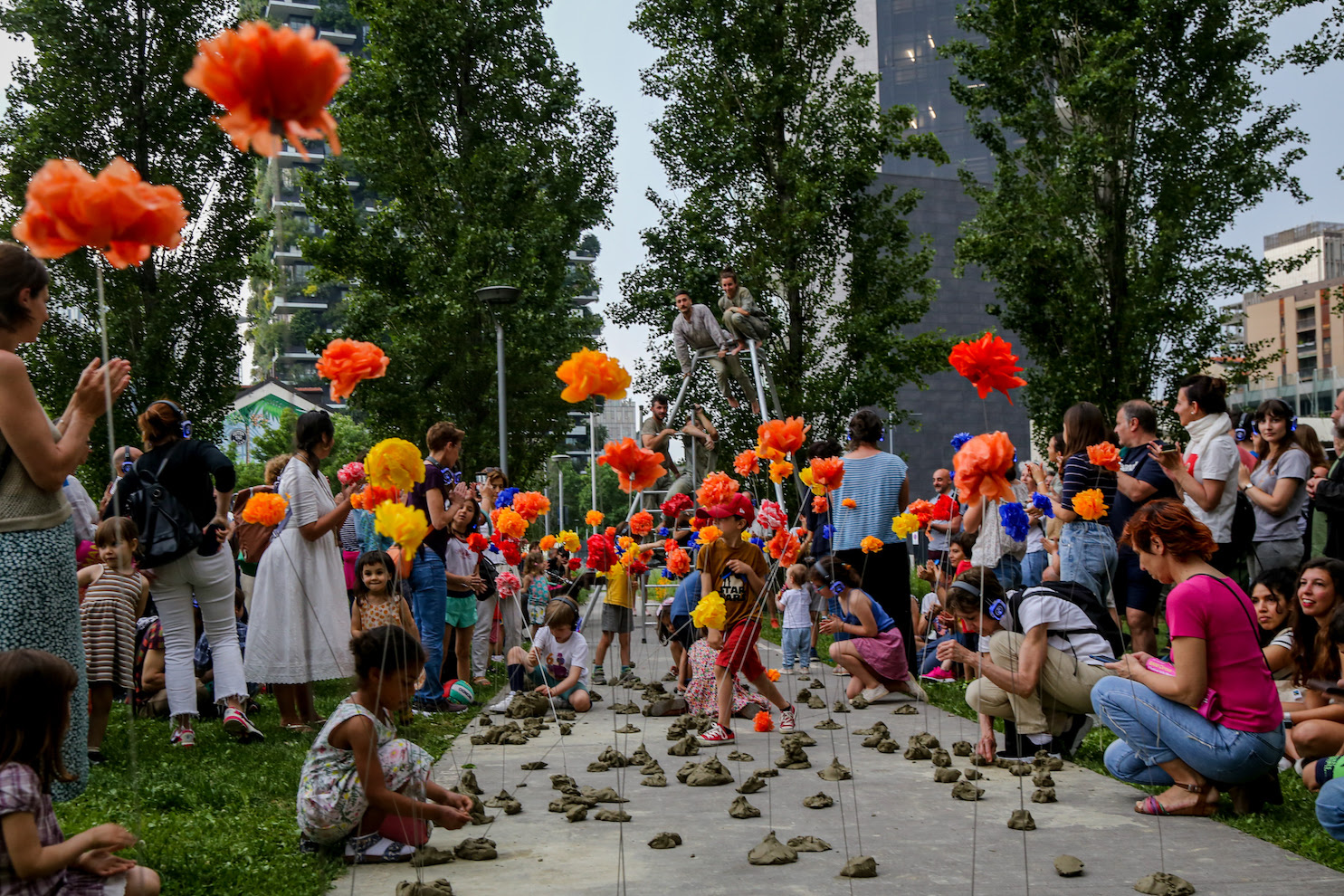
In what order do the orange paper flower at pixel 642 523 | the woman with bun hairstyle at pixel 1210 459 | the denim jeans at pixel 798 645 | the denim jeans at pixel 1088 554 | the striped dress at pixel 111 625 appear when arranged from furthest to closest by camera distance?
the denim jeans at pixel 798 645
the orange paper flower at pixel 642 523
the denim jeans at pixel 1088 554
the woman with bun hairstyle at pixel 1210 459
the striped dress at pixel 111 625

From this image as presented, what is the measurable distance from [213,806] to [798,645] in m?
6.42

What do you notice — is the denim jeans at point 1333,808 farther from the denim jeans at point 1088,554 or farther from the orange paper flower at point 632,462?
the orange paper flower at point 632,462

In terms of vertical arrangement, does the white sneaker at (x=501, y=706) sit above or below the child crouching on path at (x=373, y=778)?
below

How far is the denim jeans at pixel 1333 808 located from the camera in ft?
13.0

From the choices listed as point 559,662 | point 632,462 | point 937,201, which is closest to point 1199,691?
point 632,462

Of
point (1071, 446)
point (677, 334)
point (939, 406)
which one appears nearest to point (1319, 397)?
point (939, 406)

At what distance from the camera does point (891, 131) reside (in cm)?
2334

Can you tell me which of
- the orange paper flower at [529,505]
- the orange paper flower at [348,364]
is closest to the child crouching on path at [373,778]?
the orange paper flower at [348,364]

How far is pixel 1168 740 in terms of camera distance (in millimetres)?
4742

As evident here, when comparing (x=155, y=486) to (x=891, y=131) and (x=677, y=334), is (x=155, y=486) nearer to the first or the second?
(x=677, y=334)

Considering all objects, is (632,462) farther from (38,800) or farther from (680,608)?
(38,800)

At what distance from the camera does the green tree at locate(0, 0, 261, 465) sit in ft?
67.2

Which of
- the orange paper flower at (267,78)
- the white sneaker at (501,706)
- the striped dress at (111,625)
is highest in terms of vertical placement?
the orange paper flower at (267,78)

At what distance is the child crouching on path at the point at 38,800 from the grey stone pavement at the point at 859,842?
103cm
